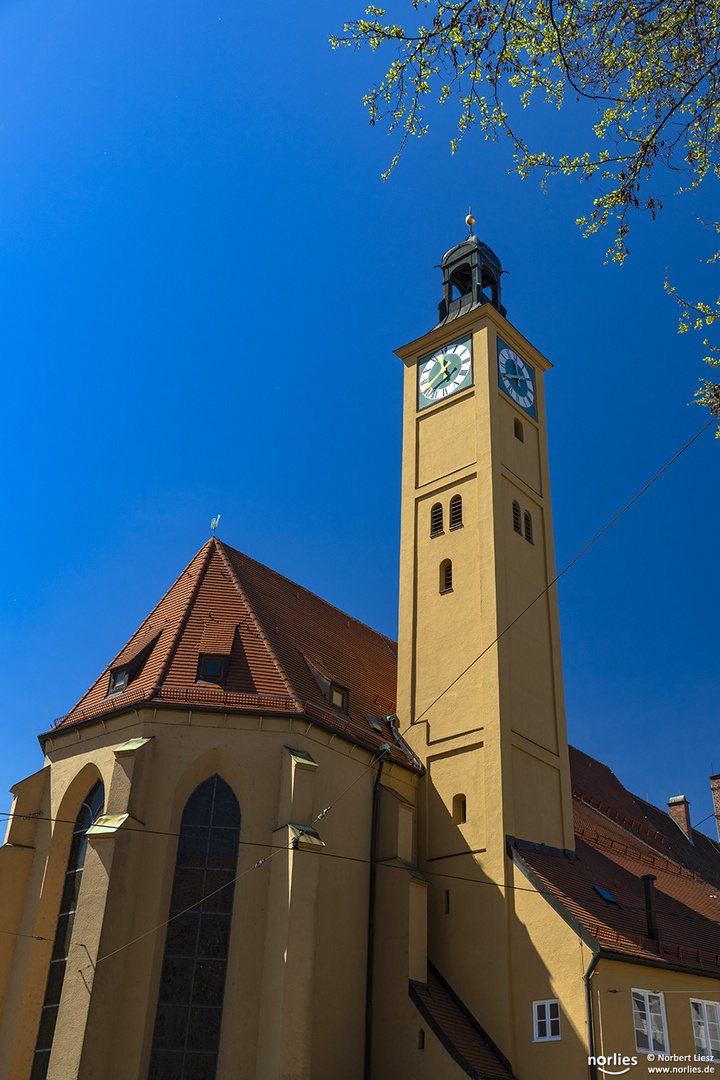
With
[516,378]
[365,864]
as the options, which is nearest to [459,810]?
[365,864]

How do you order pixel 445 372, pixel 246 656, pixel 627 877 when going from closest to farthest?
pixel 246 656 < pixel 627 877 < pixel 445 372

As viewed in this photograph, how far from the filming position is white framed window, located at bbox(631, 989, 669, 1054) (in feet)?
57.1

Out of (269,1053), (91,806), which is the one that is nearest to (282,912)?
(269,1053)

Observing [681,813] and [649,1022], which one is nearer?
[649,1022]

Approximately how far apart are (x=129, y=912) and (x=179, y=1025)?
2057mm

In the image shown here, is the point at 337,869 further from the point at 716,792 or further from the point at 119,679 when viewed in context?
the point at 716,792

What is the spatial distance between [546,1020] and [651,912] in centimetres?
384

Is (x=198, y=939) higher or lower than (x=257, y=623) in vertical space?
lower

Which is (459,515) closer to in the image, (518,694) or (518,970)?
(518,694)

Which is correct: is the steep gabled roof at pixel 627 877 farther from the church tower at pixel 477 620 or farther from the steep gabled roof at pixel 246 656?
the steep gabled roof at pixel 246 656

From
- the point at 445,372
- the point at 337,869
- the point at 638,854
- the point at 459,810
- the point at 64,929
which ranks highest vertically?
the point at 445,372

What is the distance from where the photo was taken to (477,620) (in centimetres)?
2372

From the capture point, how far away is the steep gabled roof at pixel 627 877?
19.2 metres

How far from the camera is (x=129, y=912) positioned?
1680cm
